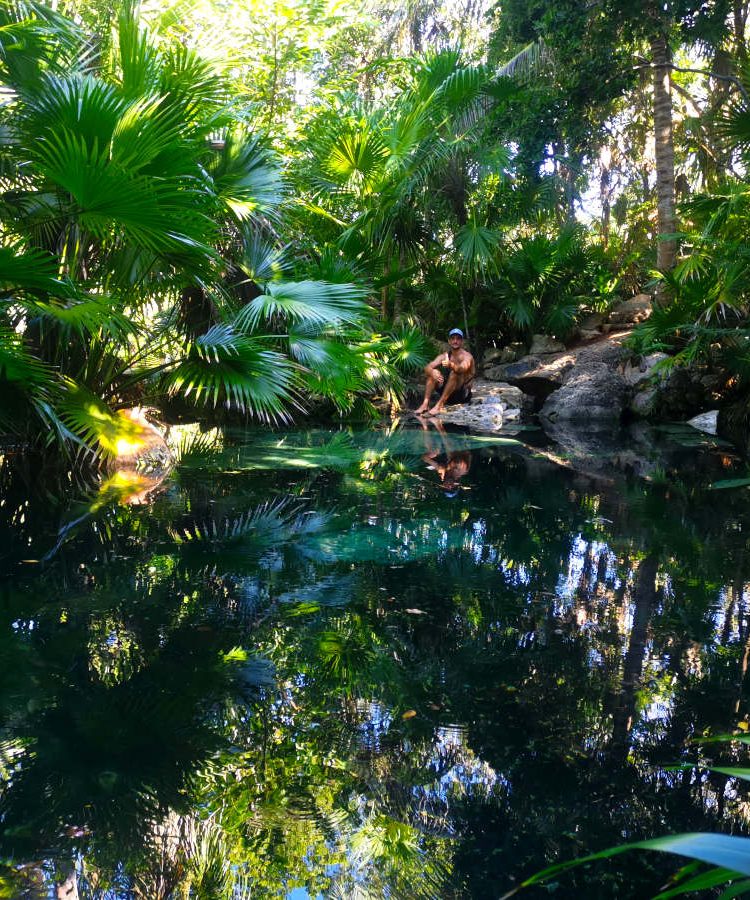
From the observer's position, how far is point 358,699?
222 centimetres

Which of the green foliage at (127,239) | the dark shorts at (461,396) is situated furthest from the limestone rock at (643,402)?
the green foliage at (127,239)

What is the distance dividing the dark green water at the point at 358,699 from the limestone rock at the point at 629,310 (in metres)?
11.7

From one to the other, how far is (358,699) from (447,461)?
501 centimetres

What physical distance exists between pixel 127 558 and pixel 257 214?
239 inches

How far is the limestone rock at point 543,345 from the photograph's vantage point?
14.7 m

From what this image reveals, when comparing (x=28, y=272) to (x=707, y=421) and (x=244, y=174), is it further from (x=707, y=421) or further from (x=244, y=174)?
(x=707, y=421)

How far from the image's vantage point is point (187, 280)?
6324 millimetres

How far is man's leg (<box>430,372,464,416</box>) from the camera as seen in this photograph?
11.9 meters

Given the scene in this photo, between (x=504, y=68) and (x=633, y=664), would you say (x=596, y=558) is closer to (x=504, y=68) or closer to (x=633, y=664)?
(x=633, y=664)

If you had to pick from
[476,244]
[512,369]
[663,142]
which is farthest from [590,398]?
[663,142]

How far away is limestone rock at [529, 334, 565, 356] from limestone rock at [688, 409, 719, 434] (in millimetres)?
3746

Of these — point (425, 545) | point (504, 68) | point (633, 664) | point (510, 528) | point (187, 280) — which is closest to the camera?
point (633, 664)

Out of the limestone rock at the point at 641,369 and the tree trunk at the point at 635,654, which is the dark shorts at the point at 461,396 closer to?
the limestone rock at the point at 641,369

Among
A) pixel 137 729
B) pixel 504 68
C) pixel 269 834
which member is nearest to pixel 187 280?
pixel 137 729
